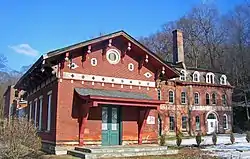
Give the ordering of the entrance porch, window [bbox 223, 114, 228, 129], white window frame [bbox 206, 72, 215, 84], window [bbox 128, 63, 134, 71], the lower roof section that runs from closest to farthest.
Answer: the lower roof section
the entrance porch
window [bbox 128, 63, 134, 71]
white window frame [bbox 206, 72, 215, 84]
window [bbox 223, 114, 228, 129]

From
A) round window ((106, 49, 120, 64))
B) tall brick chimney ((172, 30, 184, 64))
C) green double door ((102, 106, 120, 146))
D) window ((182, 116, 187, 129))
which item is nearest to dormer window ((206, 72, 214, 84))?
tall brick chimney ((172, 30, 184, 64))

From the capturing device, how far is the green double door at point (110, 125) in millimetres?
17203

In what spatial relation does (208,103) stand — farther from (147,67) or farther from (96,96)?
(96,96)

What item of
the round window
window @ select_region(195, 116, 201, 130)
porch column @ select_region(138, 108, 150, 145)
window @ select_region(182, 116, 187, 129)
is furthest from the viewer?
window @ select_region(195, 116, 201, 130)

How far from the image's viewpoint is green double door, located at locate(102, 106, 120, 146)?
677 inches

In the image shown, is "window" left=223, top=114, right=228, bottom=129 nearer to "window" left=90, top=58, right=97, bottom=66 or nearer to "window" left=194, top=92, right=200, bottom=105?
"window" left=194, top=92, right=200, bottom=105

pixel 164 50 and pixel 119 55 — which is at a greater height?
pixel 164 50

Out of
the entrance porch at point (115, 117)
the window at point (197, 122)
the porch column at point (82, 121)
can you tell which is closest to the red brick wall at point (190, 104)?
the window at point (197, 122)

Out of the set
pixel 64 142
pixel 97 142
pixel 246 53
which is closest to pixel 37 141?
pixel 64 142

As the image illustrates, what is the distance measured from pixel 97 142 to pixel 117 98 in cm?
286

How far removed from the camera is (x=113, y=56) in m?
18.1

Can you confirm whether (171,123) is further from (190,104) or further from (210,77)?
(210,77)

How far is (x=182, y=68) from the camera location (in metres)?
41.0

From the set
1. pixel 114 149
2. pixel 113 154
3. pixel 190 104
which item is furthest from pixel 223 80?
pixel 113 154
